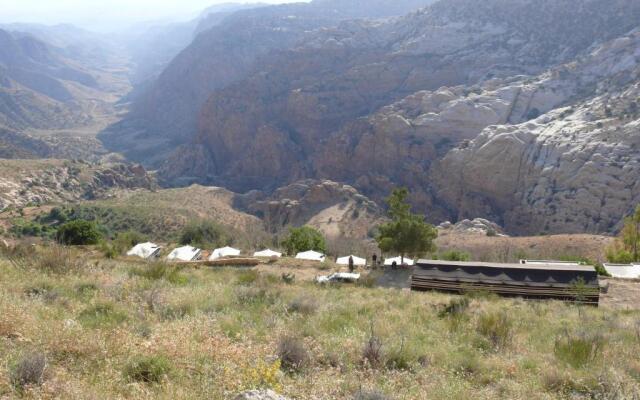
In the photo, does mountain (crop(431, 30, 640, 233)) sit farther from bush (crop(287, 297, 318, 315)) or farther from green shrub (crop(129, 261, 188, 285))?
bush (crop(287, 297, 318, 315))

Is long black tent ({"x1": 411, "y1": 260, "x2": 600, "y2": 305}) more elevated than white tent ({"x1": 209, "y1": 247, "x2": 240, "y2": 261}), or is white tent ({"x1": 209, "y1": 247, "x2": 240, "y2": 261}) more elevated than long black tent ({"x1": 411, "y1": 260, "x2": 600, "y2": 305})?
long black tent ({"x1": 411, "y1": 260, "x2": 600, "y2": 305})

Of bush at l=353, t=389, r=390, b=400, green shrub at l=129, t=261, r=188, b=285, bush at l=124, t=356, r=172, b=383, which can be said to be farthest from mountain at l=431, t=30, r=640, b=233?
bush at l=124, t=356, r=172, b=383

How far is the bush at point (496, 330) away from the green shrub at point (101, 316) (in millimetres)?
6031

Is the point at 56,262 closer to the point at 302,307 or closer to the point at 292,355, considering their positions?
the point at 302,307

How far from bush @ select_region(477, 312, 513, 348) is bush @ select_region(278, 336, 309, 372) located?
3590 mm

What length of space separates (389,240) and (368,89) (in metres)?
103

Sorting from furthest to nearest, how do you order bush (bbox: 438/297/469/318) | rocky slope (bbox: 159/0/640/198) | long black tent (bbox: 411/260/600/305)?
rocky slope (bbox: 159/0/640/198) → long black tent (bbox: 411/260/600/305) → bush (bbox: 438/297/469/318)

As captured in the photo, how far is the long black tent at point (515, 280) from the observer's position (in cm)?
1535

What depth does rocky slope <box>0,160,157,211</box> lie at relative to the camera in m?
69.6

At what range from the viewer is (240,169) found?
129250 millimetres

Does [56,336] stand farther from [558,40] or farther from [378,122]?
[558,40]

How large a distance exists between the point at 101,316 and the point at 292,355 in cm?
317

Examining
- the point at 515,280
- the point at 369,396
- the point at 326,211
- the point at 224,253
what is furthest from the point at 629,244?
the point at 326,211

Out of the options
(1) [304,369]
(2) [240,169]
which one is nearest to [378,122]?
(2) [240,169]
